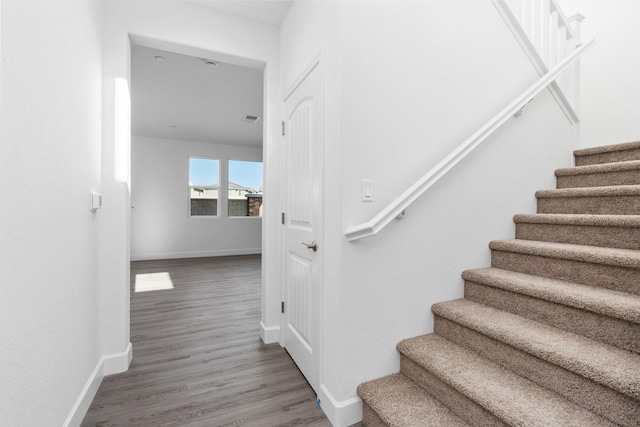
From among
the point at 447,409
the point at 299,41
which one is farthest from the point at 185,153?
the point at 447,409

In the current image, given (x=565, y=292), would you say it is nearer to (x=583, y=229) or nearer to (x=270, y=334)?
(x=583, y=229)

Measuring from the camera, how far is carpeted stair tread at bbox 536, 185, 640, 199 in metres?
1.73

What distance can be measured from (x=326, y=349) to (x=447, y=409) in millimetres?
641

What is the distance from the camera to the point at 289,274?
7.61 feet

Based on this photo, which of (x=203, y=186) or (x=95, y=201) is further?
(x=203, y=186)

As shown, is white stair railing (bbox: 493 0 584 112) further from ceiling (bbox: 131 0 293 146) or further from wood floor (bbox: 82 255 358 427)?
wood floor (bbox: 82 255 358 427)

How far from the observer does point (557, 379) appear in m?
1.20

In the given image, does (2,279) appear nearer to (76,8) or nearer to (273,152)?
(76,8)

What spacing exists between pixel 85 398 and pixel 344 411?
4.76 feet

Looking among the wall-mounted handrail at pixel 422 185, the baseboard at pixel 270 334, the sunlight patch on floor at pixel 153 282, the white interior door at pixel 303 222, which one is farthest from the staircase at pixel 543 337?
the sunlight patch on floor at pixel 153 282

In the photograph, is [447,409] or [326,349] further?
[326,349]

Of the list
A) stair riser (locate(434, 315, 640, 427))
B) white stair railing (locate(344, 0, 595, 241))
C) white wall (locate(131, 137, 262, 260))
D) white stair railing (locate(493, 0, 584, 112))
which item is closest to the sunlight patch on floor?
white wall (locate(131, 137, 262, 260))

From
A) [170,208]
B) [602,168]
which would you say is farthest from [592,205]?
[170,208]

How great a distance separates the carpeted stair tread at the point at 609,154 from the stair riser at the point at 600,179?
1.06ft
